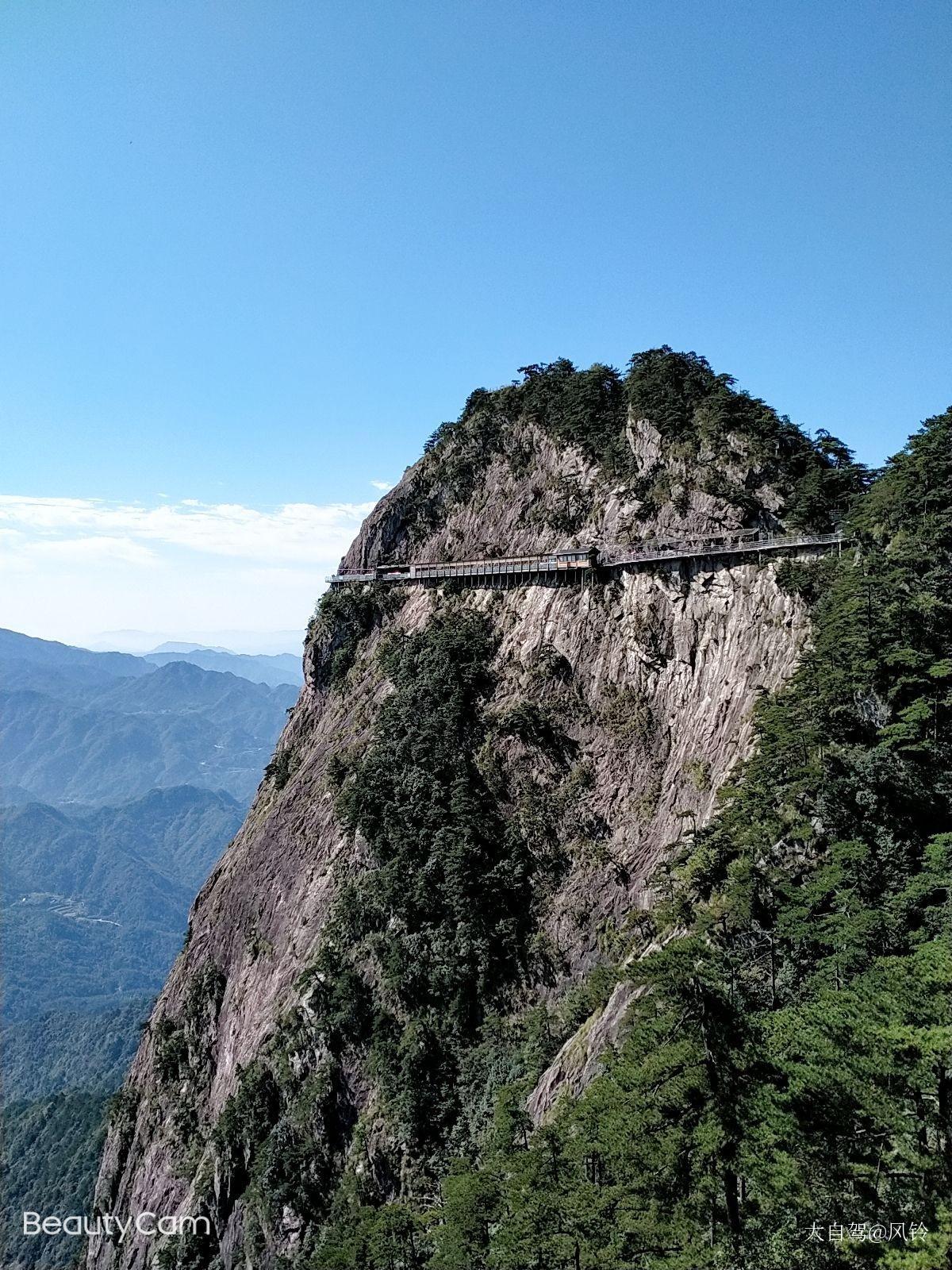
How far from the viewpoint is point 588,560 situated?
54812 mm

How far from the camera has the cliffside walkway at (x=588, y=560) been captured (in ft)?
150

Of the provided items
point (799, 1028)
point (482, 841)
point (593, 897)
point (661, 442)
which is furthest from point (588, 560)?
point (799, 1028)

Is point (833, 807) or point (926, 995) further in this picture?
point (833, 807)

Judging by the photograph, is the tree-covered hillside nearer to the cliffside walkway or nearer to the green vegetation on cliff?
the cliffside walkway

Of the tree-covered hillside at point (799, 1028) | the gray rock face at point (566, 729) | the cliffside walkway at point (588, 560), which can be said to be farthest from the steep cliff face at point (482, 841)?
the tree-covered hillside at point (799, 1028)

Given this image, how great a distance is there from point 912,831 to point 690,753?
1773cm

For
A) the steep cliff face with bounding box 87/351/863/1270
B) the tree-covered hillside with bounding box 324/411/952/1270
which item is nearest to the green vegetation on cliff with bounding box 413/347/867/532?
the steep cliff face with bounding box 87/351/863/1270

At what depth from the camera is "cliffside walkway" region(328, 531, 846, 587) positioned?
45.6 m

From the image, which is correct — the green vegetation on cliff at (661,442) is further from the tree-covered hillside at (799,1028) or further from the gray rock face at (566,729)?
the tree-covered hillside at (799,1028)

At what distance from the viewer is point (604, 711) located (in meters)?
51.5

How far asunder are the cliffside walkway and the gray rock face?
1.04 meters

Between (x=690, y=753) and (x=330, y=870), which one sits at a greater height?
Result: (x=690, y=753)

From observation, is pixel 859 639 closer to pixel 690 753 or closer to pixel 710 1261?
pixel 690 753

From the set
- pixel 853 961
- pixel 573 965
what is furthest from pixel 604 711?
pixel 853 961
